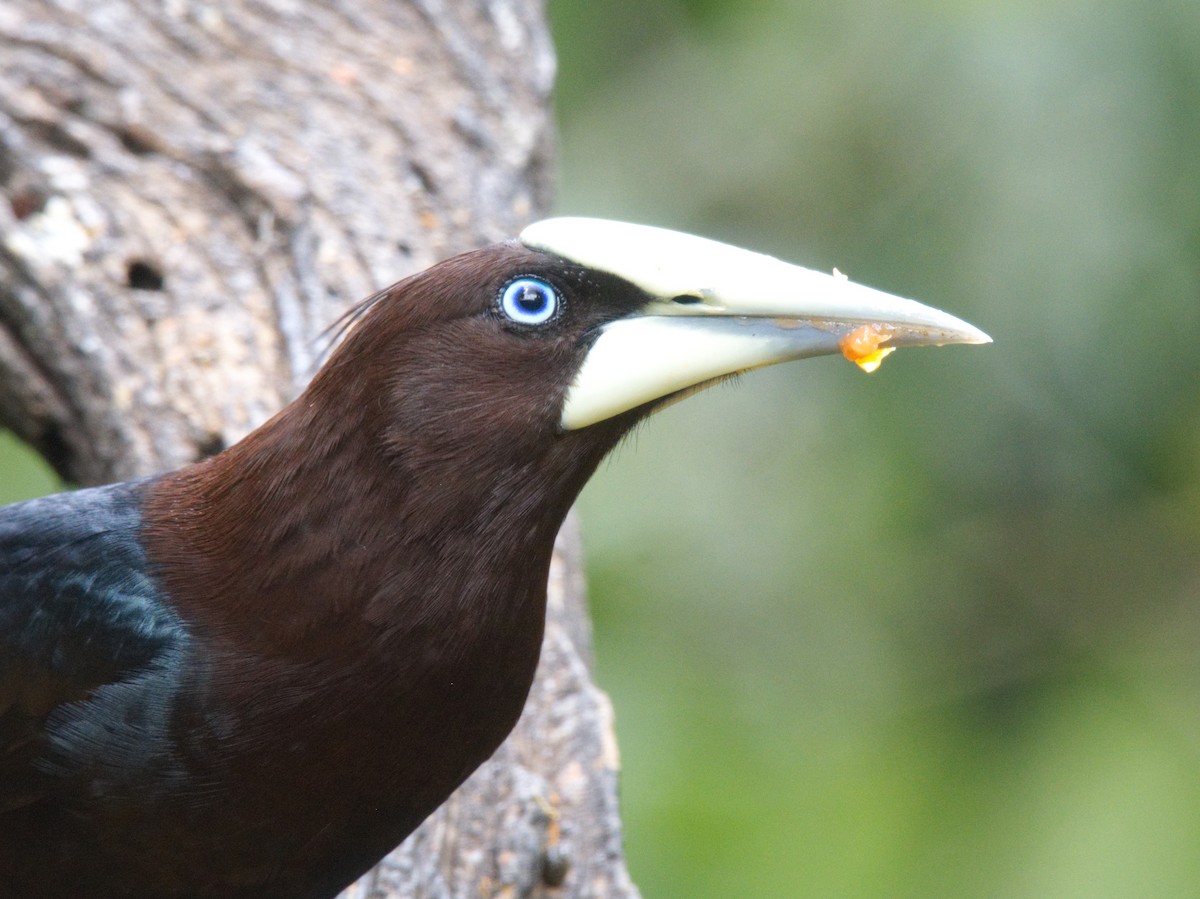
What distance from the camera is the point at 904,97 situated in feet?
15.4

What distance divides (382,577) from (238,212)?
5.27 ft

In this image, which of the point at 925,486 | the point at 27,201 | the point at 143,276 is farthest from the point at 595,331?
the point at 925,486

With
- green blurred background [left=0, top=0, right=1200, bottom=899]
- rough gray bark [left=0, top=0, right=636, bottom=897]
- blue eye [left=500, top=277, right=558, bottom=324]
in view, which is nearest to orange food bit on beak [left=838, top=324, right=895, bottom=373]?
blue eye [left=500, top=277, right=558, bottom=324]

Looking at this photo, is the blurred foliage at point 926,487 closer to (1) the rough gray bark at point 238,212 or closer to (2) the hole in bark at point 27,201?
(1) the rough gray bark at point 238,212

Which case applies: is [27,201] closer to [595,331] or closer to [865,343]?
[595,331]

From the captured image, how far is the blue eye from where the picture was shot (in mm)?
1807

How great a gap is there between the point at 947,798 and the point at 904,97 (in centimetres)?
221

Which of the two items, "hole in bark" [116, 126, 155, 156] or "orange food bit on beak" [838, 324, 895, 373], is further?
"hole in bark" [116, 126, 155, 156]

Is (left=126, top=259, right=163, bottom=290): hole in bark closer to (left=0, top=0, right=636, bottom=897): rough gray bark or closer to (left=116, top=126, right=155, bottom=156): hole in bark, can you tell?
(left=0, top=0, right=636, bottom=897): rough gray bark

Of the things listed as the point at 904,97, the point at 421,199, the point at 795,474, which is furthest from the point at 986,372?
the point at 421,199

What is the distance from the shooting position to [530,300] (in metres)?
1.81

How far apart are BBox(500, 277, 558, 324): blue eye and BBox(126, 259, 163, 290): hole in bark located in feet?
4.74

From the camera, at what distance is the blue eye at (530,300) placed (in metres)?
1.81

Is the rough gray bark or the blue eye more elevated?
the rough gray bark
